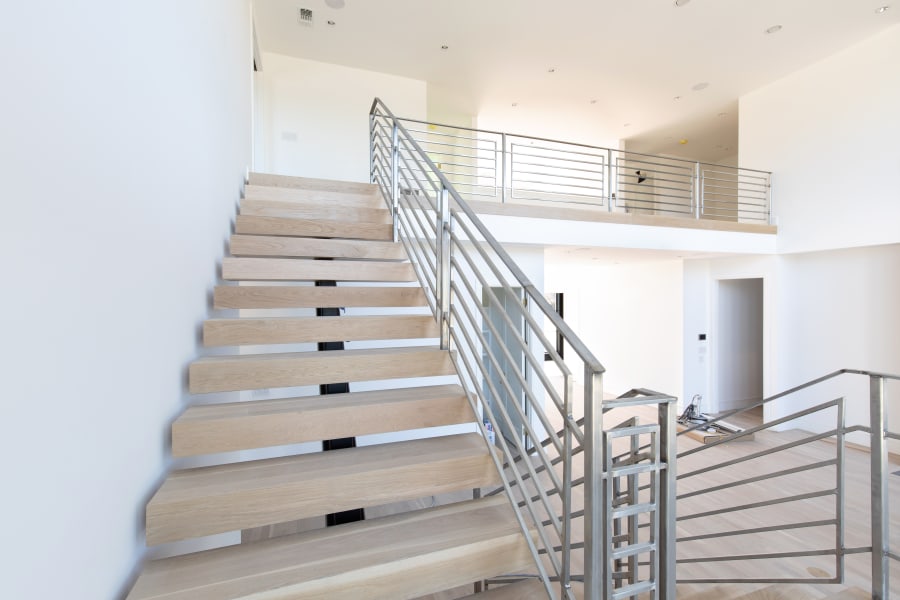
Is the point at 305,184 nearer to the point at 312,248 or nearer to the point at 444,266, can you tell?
the point at 312,248

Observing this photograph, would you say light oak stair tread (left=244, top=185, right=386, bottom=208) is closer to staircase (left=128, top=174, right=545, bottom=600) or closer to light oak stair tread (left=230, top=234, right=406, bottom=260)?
light oak stair tread (left=230, top=234, right=406, bottom=260)

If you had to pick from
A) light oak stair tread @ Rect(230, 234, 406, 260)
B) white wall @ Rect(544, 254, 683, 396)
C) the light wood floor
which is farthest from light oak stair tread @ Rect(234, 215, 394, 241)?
white wall @ Rect(544, 254, 683, 396)

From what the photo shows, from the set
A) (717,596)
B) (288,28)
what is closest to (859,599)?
(717,596)

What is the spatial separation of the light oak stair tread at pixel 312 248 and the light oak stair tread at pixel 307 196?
1.93ft

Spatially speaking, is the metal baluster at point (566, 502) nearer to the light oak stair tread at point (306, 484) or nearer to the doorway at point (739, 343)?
the light oak stair tread at point (306, 484)

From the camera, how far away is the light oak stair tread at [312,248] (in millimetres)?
2543

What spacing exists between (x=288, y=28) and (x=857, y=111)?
6852mm

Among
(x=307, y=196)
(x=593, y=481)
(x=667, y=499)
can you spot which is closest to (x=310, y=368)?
(x=593, y=481)

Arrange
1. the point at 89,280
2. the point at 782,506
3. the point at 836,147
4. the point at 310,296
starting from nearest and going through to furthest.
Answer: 1. the point at 89,280
2. the point at 310,296
3. the point at 782,506
4. the point at 836,147

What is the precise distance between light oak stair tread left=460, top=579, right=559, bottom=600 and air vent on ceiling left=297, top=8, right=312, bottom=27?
5.65 meters

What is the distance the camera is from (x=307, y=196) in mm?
3205

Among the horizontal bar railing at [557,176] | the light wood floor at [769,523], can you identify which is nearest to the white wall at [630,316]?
→ the horizontal bar railing at [557,176]

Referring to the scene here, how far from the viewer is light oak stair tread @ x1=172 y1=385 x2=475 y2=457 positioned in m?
1.48

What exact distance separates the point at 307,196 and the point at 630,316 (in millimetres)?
6888
